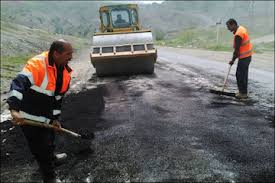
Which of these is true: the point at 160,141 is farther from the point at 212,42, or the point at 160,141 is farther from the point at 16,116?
the point at 212,42

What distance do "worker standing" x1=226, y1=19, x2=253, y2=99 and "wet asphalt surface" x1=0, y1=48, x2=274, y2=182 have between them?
0.40 m

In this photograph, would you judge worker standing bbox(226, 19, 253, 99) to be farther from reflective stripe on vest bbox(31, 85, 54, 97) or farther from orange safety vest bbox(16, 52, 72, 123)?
reflective stripe on vest bbox(31, 85, 54, 97)

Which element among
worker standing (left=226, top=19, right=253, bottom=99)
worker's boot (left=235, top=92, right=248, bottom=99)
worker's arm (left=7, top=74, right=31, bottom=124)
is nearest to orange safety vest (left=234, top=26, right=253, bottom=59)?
worker standing (left=226, top=19, right=253, bottom=99)

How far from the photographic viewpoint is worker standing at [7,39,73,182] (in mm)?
3592

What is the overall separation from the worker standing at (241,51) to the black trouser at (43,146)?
5430 mm

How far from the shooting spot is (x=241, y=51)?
903 centimetres

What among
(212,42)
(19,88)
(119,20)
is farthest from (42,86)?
(212,42)

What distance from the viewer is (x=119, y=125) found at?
630 cm

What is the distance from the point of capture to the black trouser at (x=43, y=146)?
3.97 meters

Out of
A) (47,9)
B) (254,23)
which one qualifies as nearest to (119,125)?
(254,23)

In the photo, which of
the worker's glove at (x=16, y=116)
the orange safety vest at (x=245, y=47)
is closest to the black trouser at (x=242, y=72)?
the orange safety vest at (x=245, y=47)

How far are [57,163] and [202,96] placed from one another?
4.63 m

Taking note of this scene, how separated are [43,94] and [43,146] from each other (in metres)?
0.62

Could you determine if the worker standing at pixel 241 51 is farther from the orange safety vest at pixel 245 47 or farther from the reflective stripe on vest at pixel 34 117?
the reflective stripe on vest at pixel 34 117
